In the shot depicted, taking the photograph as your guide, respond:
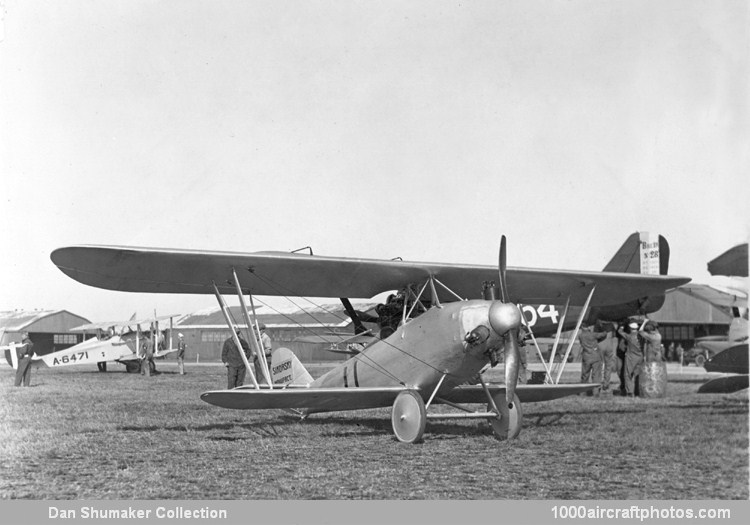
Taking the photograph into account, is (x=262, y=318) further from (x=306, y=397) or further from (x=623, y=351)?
(x=306, y=397)

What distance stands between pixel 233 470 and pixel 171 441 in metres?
1.74

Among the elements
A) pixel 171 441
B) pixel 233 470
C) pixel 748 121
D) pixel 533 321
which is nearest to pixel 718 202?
pixel 748 121

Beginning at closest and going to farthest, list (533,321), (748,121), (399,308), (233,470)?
1. (233,470)
2. (748,121)
3. (399,308)
4. (533,321)

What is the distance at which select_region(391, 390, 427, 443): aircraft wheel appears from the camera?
7453mm

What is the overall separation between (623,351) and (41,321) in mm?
40097

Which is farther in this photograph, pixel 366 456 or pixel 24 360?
pixel 24 360

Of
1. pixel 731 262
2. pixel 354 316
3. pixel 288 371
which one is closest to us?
pixel 731 262

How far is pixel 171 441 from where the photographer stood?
7496 millimetres

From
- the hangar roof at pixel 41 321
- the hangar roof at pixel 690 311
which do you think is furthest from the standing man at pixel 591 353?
the hangar roof at pixel 41 321

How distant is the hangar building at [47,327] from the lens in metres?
42.4

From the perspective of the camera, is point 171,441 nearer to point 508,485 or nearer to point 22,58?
point 508,485

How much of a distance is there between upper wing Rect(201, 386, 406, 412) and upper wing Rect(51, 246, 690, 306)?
141 cm

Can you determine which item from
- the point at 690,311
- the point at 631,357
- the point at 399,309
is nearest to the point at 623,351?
the point at 631,357

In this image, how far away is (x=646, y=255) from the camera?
1483 centimetres
